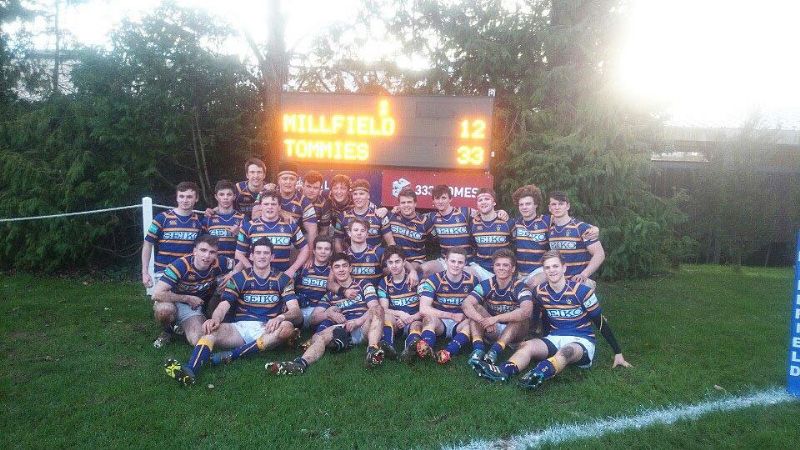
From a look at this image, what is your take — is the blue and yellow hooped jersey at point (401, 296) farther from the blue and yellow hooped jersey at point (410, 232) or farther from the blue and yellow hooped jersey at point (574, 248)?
the blue and yellow hooped jersey at point (574, 248)

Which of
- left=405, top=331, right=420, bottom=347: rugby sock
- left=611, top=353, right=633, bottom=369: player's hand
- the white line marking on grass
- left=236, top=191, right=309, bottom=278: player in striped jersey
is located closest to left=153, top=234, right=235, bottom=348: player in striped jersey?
left=236, top=191, right=309, bottom=278: player in striped jersey

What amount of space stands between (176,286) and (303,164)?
284cm

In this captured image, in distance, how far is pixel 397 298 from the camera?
5543 millimetres

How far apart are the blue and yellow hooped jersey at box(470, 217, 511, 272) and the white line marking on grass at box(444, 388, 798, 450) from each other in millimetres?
2310

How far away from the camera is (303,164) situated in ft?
25.4

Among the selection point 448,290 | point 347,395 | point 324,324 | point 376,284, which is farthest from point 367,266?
point 347,395

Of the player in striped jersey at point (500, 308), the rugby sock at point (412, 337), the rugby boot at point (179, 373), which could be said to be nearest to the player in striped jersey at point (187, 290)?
the rugby boot at point (179, 373)

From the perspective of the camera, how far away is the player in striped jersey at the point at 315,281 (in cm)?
560

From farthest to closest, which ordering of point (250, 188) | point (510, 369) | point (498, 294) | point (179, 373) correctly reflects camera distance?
point (250, 188) → point (498, 294) → point (510, 369) → point (179, 373)

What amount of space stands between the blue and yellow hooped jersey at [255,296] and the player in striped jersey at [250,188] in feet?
4.44

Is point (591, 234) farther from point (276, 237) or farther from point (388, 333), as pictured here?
point (276, 237)

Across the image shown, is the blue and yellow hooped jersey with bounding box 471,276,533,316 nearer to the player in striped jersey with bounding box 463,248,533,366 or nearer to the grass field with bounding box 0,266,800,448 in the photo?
the player in striped jersey with bounding box 463,248,533,366

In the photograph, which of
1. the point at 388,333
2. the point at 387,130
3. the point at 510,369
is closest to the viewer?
the point at 510,369

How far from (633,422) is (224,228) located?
4.15 metres
